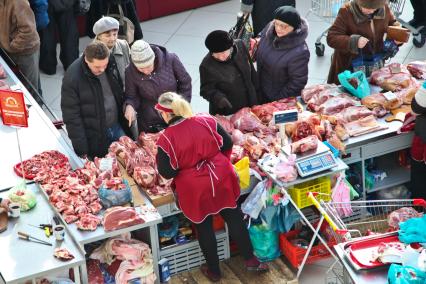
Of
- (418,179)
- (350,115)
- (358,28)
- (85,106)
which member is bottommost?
(418,179)

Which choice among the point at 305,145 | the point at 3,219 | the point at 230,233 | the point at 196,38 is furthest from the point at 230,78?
the point at 196,38

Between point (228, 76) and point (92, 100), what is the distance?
1.32m

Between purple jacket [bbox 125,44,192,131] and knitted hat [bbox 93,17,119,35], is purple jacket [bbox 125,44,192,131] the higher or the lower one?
the lower one

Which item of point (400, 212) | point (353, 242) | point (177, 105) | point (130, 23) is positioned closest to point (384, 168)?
point (400, 212)

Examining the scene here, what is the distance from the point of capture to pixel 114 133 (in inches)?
339

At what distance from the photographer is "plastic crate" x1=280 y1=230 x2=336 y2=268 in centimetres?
788

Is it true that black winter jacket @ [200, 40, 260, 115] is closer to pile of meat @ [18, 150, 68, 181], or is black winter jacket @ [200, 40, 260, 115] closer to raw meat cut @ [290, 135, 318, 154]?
raw meat cut @ [290, 135, 318, 154]

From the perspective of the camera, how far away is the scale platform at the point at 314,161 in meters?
7.72

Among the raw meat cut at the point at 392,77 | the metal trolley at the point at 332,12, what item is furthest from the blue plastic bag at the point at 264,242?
the metal trolley at the point at 332,12

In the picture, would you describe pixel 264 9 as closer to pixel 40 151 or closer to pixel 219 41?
pixel 219 41

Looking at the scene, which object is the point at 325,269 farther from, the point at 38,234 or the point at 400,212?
the point at 38,234

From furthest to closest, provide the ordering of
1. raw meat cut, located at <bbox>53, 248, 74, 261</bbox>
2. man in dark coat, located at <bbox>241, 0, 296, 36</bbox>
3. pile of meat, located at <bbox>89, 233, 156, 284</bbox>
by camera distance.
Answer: man in dark coat, located at <bbox>241, 0, 296, 36</bbox> → pile of meat, located at <bbox>89, 233, 156, 284</bbox> → raw meat cut, located at <bbox>53, 248, 74, 261</bbox>

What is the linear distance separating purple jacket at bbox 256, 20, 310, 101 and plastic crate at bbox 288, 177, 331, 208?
4.44 ft

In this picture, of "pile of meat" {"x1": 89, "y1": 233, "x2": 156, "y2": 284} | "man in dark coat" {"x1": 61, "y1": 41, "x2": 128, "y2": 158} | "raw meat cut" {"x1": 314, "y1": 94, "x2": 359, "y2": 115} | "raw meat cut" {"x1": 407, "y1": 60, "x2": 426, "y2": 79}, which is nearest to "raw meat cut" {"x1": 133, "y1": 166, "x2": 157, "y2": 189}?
"pile of meat" {"x1": 89, "y1": 233, "x2": 156, "y2": 284}
